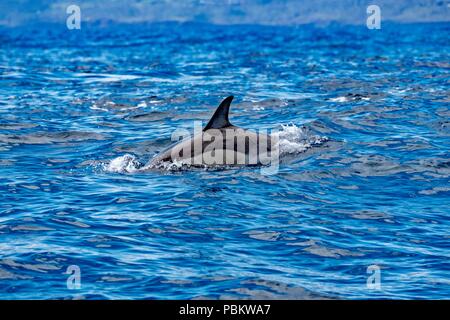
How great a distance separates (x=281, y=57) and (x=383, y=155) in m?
40.7

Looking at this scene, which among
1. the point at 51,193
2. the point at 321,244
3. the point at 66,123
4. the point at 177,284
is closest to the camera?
the point at 177,284

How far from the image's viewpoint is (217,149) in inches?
783

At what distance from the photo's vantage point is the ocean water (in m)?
13.1

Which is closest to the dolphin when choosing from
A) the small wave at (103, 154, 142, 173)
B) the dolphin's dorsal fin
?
the dolphin's dorsal fin

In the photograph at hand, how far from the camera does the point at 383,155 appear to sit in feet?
71.8

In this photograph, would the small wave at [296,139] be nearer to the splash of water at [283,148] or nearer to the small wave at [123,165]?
the splash of water at [283,148]

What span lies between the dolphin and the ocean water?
1.08 ft

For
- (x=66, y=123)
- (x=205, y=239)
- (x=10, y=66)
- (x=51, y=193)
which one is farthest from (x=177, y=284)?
(x=10, y=66)

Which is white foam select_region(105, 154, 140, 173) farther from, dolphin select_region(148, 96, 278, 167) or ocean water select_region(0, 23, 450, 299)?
dolphin select_region(148, 96, 278, 167)

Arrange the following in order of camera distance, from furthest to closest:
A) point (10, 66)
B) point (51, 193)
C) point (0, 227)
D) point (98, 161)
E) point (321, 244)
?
point (10, 66), point (98, 161), point (51, 193), point (0, 227), point (321, 244)

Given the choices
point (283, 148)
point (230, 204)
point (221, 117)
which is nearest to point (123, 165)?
point (221, 117)

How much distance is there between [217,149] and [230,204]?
9.65 feet
